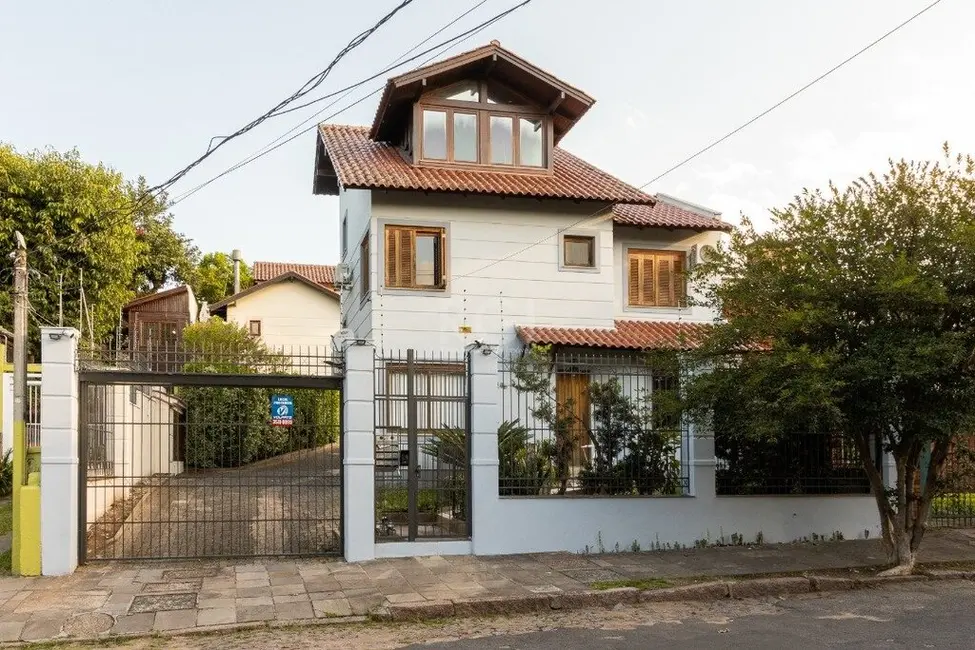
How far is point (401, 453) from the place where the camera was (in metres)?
11.4

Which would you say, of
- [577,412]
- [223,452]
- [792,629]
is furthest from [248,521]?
[792,629]

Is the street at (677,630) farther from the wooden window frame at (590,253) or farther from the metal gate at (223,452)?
the wooden window frame at (590,253)

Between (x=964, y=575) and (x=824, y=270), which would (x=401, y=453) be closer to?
(x=824, y=270)

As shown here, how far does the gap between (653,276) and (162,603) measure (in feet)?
46.6

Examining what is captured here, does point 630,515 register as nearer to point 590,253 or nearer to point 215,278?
point 590,253

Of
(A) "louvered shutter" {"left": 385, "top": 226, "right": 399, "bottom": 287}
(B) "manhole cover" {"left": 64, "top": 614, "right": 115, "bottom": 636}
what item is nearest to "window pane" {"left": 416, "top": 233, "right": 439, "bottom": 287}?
(A) "louvered shutter" {"left": 385, "top": 226, "right": 399, "bottom": 287}

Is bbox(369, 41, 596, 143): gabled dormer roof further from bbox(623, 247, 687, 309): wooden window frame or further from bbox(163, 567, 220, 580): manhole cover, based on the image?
bbox(163, 567, 220, 580): manhole cover

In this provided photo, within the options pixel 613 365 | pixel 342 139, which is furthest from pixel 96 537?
pixel 342 139

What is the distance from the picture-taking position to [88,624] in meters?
8.08

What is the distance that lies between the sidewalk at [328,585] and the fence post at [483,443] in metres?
0.45

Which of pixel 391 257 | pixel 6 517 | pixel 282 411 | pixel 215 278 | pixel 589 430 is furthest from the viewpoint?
pixel 215 278

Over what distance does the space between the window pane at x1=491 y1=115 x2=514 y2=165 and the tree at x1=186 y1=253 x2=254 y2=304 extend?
2904cm

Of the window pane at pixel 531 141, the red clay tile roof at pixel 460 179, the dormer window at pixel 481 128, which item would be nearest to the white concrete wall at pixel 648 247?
the red clay tile roof at pixel 460 179

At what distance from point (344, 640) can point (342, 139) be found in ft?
50.2
